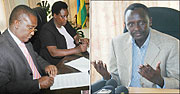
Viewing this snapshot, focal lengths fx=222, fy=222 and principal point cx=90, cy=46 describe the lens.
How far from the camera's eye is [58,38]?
178 centimetres

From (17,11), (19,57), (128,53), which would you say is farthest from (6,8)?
(128,53)

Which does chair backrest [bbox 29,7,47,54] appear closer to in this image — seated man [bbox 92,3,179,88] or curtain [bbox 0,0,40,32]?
curtain [bbox 0,0,40,32]

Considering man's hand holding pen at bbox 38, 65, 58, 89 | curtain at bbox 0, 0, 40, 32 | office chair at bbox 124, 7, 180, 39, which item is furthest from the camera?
→ man's hand holding pen at bbox 38, 65, 58, 89

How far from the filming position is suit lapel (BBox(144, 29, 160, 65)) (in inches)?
55.5

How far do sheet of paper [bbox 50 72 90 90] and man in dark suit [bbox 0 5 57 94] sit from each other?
0.51ft

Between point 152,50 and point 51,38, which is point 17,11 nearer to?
point 51,38

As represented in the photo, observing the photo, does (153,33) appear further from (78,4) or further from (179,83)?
(78,4)

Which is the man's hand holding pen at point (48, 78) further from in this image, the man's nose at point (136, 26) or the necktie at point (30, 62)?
the man's nose at point (136, 26)

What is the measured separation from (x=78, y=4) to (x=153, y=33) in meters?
0.65

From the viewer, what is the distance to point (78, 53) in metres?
1.83

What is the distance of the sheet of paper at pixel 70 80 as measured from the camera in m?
1.83

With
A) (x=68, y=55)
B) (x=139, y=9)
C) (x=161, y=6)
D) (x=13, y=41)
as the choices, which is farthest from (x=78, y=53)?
(x=161, y=6)

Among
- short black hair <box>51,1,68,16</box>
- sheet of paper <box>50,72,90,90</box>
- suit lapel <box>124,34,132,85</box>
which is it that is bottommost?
sheet of paper <box>50,72,90,90</box>

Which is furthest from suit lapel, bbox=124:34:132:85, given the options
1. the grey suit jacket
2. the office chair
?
the office chair
